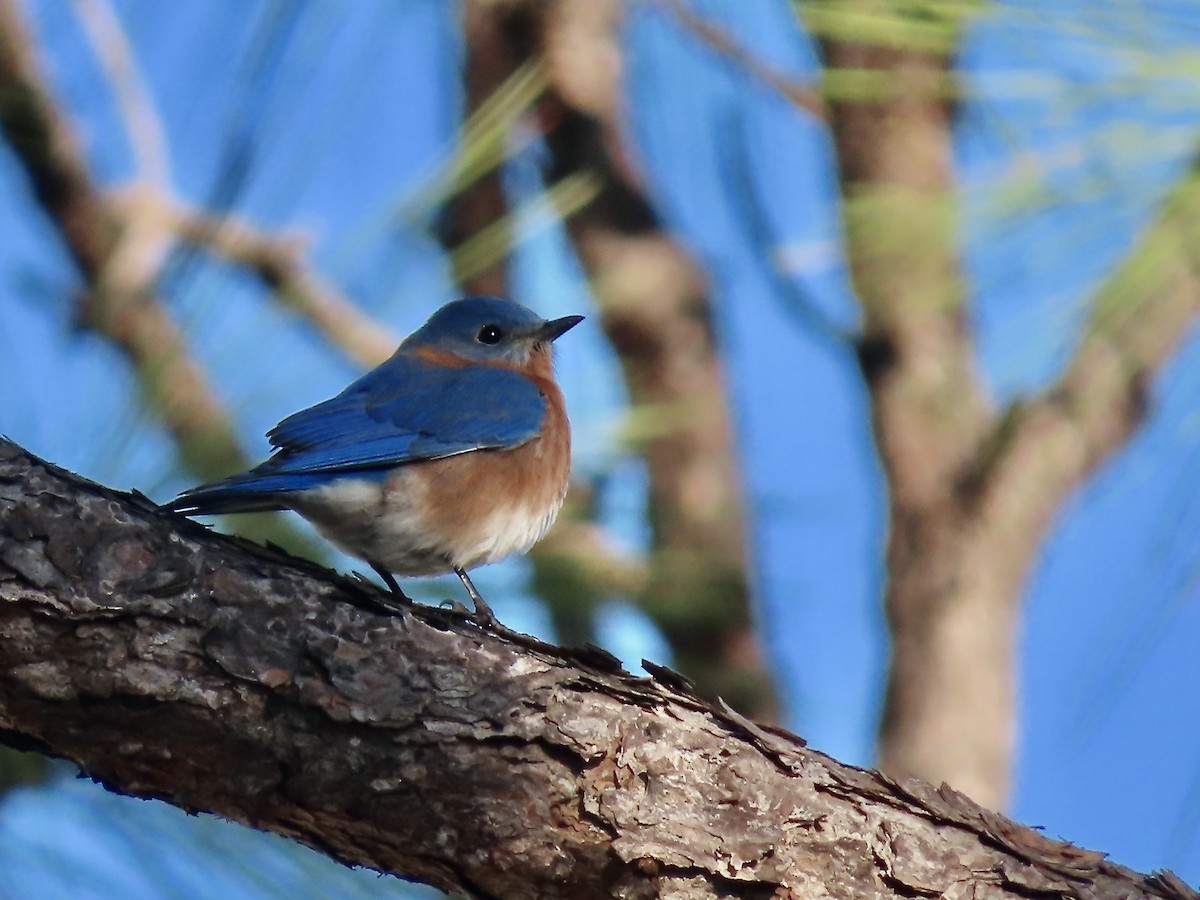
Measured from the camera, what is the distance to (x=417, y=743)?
2225mm

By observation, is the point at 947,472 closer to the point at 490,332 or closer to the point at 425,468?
the point at 490,332

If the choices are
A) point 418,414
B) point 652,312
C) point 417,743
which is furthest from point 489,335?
point 417,743

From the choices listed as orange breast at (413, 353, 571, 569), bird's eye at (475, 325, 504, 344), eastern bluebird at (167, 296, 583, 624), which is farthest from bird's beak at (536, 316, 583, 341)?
orange breast at (413, 353, 571, 569)

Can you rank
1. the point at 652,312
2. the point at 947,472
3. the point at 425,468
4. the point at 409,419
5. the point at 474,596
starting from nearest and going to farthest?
1. the point at 474,596
2. the point at 425,468
3. the point at 409,419
4. the point at 947,472
5. the point at 652,312

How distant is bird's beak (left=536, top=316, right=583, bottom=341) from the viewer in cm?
417

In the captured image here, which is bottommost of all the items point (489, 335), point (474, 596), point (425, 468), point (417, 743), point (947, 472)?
point (417, 743)

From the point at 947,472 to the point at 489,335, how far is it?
1.87m

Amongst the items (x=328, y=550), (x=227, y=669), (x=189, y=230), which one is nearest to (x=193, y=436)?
(x=328, y=550)

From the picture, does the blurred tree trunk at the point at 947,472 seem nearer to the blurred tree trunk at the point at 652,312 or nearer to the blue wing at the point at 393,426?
the blurred tree trunk at the point at 652,312

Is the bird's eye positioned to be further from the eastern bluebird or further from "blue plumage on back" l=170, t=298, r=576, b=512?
the eastern bluebird

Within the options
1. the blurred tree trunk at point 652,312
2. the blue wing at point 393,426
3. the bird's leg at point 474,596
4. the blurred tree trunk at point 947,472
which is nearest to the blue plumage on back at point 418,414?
the blue wing at point 393,426

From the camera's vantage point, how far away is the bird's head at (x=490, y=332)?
4.21 m

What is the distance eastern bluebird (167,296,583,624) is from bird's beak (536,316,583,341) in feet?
0.73

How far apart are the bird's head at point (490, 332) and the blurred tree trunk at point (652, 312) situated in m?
0.95
